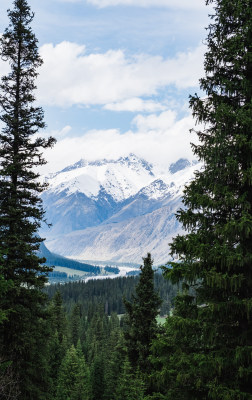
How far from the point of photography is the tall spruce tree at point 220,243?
10742 millimetres

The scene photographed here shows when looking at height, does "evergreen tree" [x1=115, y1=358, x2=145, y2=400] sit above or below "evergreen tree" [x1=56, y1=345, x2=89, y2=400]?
above

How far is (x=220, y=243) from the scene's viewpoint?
1169 cm

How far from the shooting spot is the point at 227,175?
12.0 m

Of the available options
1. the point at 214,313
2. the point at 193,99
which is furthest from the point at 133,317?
the point at 193,99

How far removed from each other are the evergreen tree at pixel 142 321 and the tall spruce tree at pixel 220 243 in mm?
16643

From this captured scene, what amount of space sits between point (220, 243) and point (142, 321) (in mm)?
19528

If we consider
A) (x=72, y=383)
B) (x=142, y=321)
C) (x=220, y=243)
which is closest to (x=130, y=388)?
(x=142, y=321)

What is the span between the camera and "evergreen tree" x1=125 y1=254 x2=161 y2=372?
28.4 m

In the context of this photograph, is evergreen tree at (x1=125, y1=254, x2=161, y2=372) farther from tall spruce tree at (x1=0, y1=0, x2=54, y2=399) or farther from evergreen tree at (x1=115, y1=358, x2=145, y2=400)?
tall spruce tree at (x1=0, y1=0, x2=54, y2=399)

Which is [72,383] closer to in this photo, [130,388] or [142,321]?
[130,388]

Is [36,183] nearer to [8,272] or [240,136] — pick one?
[8,272]

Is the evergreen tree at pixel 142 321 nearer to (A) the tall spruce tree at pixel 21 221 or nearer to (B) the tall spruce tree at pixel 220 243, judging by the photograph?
(A) the tall spruce tree at pixel 21 221

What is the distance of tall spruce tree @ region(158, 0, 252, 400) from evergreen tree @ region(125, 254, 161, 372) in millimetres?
16643

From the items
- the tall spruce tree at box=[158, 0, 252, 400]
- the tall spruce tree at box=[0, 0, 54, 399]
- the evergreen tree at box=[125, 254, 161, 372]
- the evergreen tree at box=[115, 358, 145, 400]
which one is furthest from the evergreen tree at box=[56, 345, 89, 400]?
the tall spruce tree at box=[158, 0, 252, 400]
